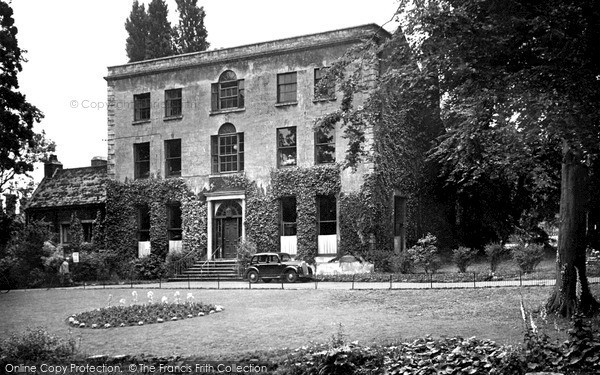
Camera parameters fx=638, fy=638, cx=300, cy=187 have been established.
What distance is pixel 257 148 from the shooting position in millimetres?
32312

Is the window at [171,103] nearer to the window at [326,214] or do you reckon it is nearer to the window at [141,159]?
the window at [141,159]

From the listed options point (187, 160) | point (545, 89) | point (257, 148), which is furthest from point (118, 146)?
point (545, 89)

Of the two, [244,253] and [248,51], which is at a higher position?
[248,51]

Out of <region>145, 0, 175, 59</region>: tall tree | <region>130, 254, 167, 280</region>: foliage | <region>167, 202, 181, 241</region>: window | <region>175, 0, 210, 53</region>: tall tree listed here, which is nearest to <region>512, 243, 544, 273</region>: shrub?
<region>130, 254, 167, 280</region>: foliage

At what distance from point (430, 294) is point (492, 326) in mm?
5595

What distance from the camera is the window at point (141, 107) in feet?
117

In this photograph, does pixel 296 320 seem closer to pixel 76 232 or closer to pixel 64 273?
pixel 64 273

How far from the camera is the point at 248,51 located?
32.8 meters

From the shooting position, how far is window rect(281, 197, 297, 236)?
3156 centimetres

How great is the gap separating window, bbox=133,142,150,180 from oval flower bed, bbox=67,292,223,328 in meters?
18.9

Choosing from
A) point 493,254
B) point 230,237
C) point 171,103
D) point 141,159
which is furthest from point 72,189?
point 493,254

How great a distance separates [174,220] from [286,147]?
781 cm

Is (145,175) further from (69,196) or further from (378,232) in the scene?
(378,232)

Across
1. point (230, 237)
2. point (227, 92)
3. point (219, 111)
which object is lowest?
point (230, 237)
